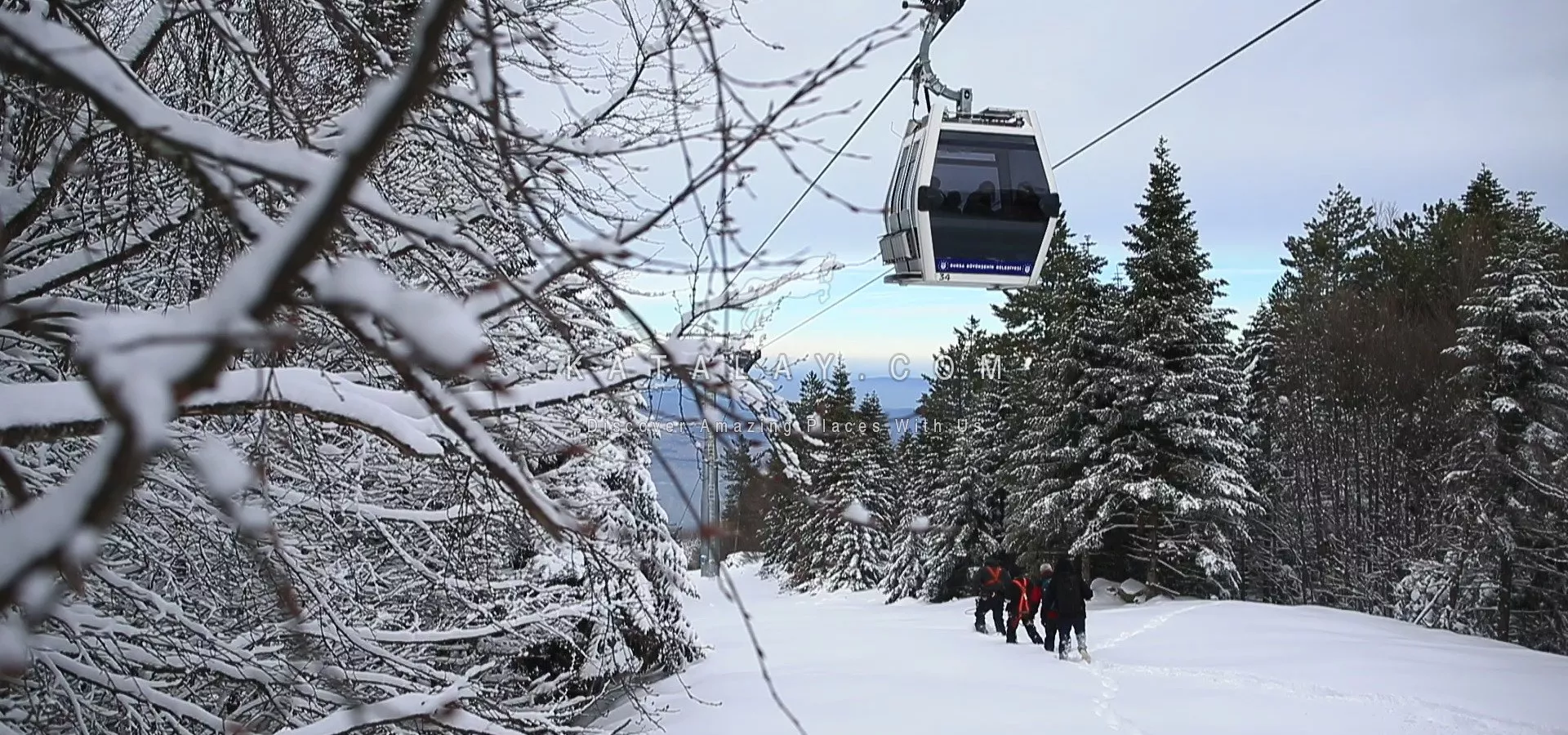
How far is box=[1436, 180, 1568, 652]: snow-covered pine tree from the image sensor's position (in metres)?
19.8

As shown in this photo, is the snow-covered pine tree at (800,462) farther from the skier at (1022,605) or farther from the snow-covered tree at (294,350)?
the skier at (1022,605)

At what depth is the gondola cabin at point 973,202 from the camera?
1020 cm

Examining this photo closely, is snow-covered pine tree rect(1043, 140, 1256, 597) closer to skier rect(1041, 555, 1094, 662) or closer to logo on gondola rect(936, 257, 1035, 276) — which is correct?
skier rect(1041, 555, 1094, 662)

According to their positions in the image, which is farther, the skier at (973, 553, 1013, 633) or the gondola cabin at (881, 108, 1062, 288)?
the skier at (973, 553, 1013, 633)

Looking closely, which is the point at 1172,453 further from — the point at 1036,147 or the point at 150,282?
the point at 150,282

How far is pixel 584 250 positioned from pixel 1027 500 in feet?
89.0

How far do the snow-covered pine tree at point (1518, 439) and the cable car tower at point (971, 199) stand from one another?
14.4 m

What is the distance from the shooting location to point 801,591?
46438 mm

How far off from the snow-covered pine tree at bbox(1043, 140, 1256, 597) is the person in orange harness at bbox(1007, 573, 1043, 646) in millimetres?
8772

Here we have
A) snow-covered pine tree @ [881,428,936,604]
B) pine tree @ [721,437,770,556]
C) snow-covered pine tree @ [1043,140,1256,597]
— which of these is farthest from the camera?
snow-covered pine tree @ [881,428,936,604]

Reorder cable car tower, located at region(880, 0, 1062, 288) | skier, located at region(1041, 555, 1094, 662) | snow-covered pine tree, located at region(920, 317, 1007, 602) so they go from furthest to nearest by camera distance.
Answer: snow-covered pine tree, located at region(920, 317, 1007, 602) < skier, located at region(1041, 555, 1094, 662) < cable car tower, located at region(880, 0, 1062, 288)

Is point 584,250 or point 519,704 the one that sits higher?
point 584,250

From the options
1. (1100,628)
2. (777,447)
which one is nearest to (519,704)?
(777,447)

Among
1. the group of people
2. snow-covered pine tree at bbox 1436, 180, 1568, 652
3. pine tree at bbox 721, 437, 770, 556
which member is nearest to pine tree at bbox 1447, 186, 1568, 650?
snow-covered pine tree at bbox 1436, 180, 1568, 652
